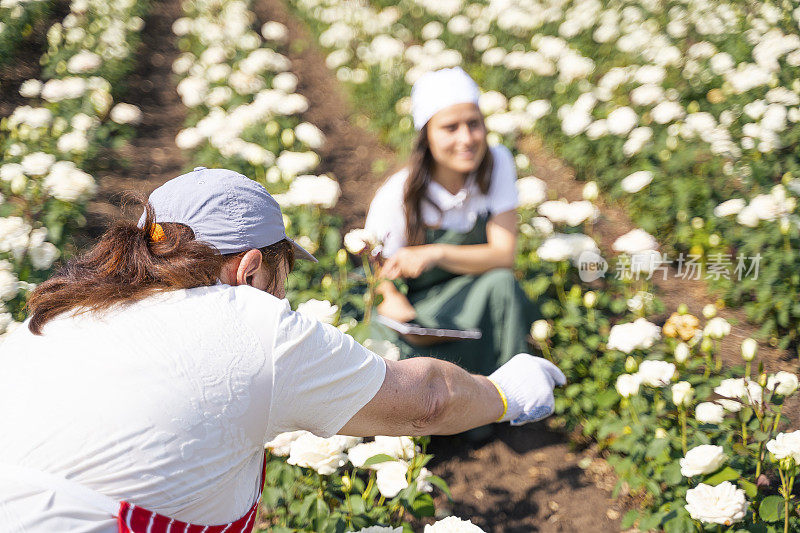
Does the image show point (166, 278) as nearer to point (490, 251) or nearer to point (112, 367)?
point (112, 367)

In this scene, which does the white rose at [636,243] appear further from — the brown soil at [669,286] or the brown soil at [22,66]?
the brown soil at [22,66]

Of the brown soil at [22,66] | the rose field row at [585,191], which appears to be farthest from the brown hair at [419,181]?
the brown soil at [22,66]

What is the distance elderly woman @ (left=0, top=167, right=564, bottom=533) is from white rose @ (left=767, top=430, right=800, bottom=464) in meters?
0.87

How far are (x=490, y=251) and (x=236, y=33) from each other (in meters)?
3.40

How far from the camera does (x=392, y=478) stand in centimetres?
163

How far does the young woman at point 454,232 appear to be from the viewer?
237 centimetres

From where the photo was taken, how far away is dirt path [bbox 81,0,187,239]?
379 centimetres

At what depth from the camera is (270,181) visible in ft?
10.1

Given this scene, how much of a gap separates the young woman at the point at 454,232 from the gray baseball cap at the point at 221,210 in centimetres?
106

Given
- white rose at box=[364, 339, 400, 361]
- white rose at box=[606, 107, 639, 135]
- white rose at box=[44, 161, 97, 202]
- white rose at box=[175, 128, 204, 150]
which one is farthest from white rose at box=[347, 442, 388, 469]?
white rose at box=[606, 107, 639, 135]

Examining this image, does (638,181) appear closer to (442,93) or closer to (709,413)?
(442,93)

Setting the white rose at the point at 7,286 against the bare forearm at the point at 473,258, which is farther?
the bare forearm at the point at 473,258

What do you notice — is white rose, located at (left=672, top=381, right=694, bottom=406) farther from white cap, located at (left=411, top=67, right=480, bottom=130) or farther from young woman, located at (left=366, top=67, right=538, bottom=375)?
white cap, located at (left=411, top=67, right=480, bottom=130)

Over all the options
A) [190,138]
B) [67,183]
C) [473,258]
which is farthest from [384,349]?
[190,138]
